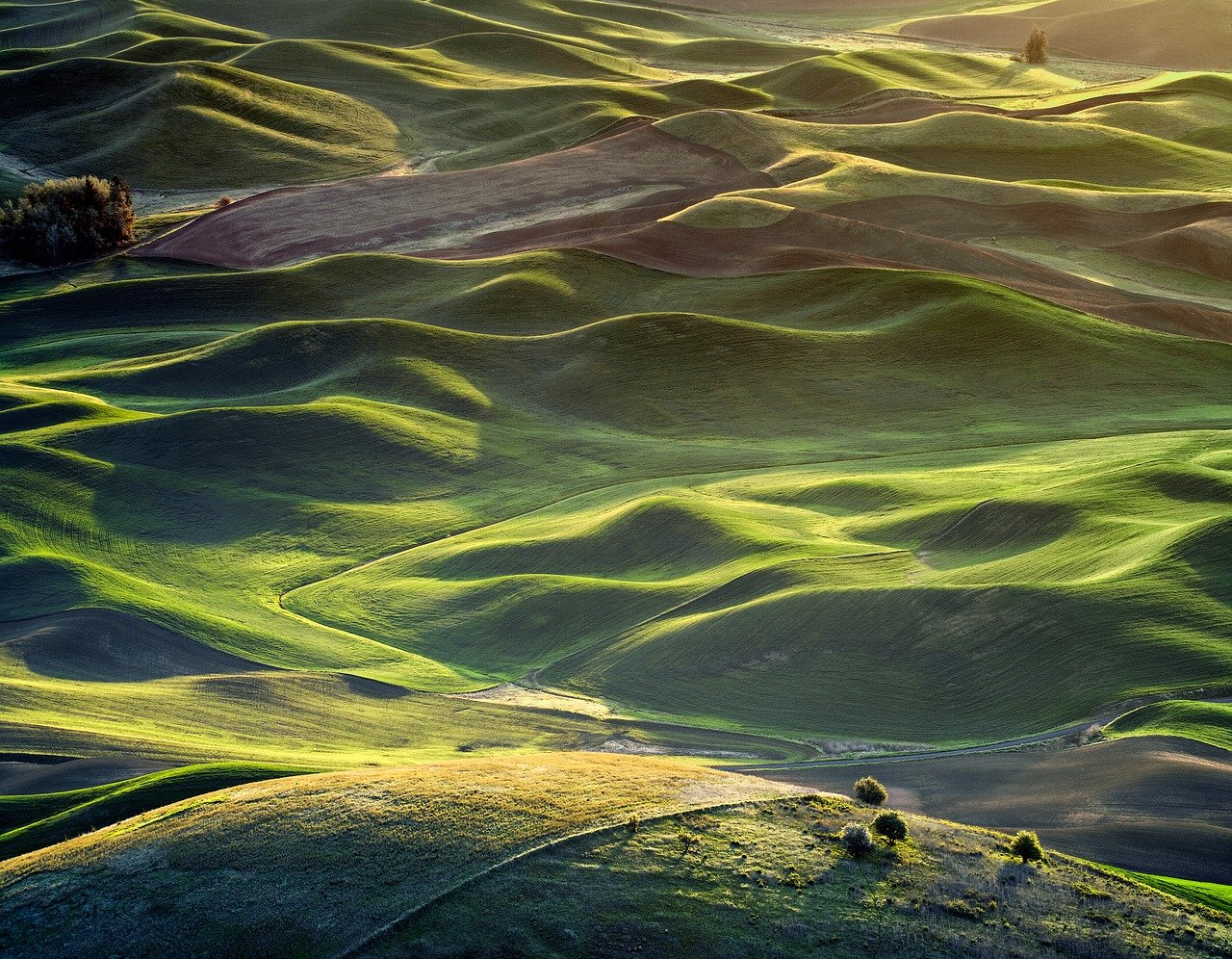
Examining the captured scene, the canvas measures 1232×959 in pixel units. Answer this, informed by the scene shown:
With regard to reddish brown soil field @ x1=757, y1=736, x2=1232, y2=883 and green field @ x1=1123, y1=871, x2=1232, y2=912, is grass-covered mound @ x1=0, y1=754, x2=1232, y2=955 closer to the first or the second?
green field @ x1=1123, y1=871, x2=1232, y2=912

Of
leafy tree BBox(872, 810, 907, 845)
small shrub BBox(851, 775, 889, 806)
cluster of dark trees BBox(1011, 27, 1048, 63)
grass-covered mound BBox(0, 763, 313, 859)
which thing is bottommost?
grass-covered mound BBox(0, 763, 313, 859)

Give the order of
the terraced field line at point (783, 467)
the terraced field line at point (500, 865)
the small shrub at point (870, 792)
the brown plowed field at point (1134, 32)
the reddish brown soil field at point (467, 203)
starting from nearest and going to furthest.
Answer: the terraced field line at point (500, 865), the small shrub at point (870, 792), the terraced field line at point (783, 467), the reddish brown soil field at point (467, 203), the brown plowed field at point (1134, 32)

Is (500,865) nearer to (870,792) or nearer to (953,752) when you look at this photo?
(870,792)

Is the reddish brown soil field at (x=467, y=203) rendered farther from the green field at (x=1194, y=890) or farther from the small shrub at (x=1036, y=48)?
the small shrub at (x=1036, y=48)

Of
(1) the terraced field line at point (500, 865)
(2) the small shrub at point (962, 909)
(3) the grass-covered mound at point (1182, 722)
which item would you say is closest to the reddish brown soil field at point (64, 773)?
(1) the terraced field line at point (500, 865)

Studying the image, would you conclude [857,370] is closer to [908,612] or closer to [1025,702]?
[908,612]

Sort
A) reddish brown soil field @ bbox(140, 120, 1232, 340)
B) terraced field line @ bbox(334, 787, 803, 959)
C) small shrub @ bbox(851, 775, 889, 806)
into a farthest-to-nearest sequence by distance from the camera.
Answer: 1. reddish brown soil field @ bbox(140, 120, 1232, 340)
2. small shrub @ bbox(851, 775, 889, 806)
3. terraced field line @ bbox(334, 787, 803, 959)

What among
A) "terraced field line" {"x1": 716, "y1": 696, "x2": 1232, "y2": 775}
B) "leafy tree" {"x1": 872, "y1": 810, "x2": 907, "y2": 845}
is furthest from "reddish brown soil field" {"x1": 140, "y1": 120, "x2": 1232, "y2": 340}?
"leafy tree" {"x1": 872, "y1": 810, "x2": 907, "y2": 845}

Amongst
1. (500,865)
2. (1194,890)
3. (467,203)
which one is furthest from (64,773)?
A: (467,203)
